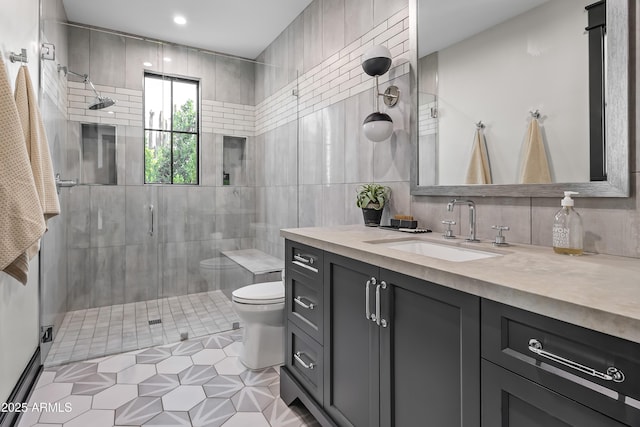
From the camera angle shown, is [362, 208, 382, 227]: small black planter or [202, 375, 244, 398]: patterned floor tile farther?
[362, 208, 382, 227]: small black planter

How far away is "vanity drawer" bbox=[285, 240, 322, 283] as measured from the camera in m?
1.58

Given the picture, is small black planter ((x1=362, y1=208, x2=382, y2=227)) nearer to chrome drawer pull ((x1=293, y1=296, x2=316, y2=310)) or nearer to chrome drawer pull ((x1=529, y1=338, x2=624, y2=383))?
chrome drawer pull ((x1=293, y1=296, x2=316, y2=310))

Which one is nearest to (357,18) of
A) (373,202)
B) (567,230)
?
(373,202)

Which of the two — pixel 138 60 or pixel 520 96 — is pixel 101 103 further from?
pixel 520 96

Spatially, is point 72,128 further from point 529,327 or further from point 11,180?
point 529,327

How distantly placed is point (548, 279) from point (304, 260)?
109cm

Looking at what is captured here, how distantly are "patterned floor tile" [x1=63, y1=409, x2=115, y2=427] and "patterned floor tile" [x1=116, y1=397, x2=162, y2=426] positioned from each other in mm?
38

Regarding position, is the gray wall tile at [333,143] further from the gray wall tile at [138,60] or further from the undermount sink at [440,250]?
the gray wall tile at [138,60]

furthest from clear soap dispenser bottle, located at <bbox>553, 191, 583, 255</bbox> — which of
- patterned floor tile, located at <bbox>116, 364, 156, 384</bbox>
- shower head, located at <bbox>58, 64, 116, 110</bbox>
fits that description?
shower head, located at <bbox>58, 64, 116, 110</bbox>

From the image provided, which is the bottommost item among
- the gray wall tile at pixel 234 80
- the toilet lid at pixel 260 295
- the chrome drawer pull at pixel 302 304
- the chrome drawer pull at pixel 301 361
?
the chrome drawer pull at pixel 301 361

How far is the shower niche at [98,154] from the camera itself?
2664mm

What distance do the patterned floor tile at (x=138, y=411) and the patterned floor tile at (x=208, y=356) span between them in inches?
17.7

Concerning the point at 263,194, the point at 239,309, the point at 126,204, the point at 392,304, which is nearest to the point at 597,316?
the point at 392,304

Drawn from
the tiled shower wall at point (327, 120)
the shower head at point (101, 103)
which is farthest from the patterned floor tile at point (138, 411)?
the shower head at point (101, 103)
